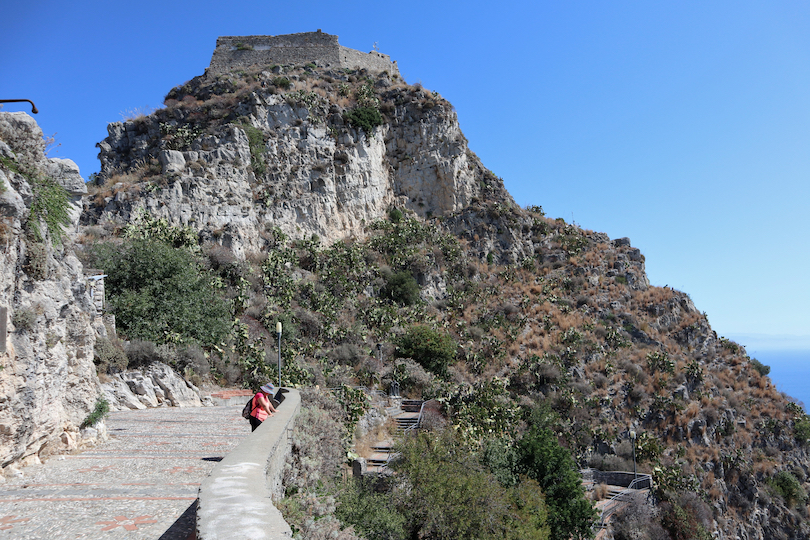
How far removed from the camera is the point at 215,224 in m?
25.7

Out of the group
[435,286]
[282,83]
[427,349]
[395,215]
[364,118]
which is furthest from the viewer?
[395,215]

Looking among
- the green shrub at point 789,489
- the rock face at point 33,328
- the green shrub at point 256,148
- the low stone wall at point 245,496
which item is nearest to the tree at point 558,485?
the low stone wall at point 245,496

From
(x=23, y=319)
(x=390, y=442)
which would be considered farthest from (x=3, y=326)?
(x=390, y=442)

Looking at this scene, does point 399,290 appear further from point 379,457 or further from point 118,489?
point 118,489

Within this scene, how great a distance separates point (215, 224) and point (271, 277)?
4.47m

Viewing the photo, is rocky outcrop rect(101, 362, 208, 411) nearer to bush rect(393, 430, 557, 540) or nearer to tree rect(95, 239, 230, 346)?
tree rect(95, 239, 230, 346)

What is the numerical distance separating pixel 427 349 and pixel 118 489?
19.8 m

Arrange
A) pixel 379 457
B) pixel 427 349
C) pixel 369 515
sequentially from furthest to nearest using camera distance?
1. pixel 427 349
2. pixel 379 457
3. pixel 369 515

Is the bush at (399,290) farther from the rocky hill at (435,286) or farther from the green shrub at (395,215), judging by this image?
the green shrub at (395,215)

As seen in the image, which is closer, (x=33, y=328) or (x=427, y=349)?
(x=33, y=328)

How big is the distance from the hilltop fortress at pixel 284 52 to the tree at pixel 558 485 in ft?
106

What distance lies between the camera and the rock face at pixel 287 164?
2538 cm

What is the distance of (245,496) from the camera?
337cm

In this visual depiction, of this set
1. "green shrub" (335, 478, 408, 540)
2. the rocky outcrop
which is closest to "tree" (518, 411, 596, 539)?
"green shrub" (335, 478, 408, 540)
